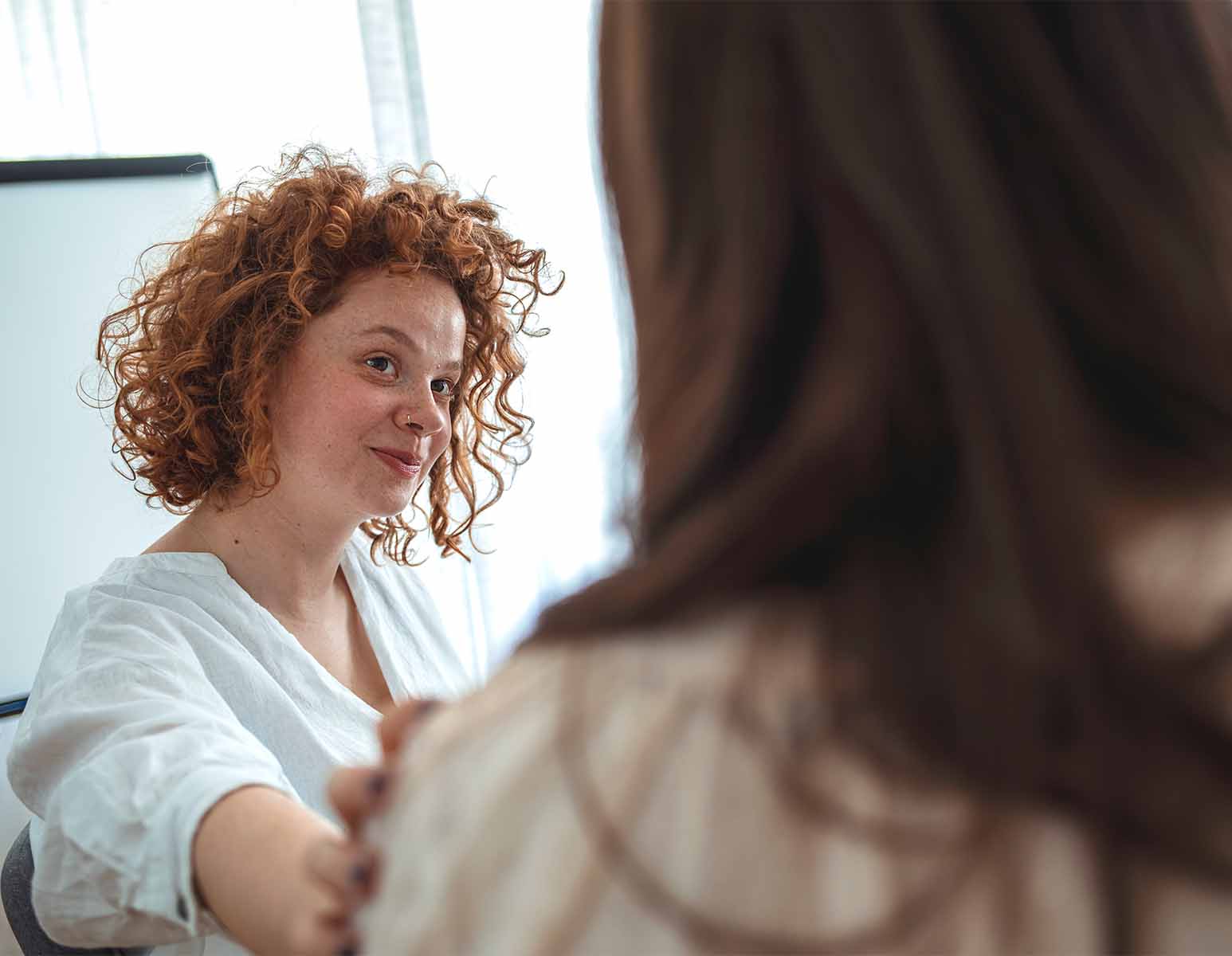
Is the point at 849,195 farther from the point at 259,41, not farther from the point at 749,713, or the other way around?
the point at 259,41

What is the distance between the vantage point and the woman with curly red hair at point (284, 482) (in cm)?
111

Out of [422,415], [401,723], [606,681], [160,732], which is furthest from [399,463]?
[606,681]

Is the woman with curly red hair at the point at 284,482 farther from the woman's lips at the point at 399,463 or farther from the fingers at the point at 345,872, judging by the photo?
the fingers at the point at 345,872

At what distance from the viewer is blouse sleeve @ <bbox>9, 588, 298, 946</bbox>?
3.03 ft

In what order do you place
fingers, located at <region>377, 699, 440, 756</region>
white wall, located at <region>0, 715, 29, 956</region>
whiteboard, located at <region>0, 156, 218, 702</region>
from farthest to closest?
1. whiteboard, located at <region>0, 156, 218, 702</region>
2. white wall, located at <region>0, 715, 29, 956</region>
3. fingers, located at <region>377, 699, 440, 756</region>

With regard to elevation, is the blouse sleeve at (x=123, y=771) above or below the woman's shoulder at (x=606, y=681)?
below

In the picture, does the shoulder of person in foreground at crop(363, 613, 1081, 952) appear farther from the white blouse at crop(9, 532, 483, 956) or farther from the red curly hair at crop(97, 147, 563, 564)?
the red curly hair at crop(97, 147, 563, 564)

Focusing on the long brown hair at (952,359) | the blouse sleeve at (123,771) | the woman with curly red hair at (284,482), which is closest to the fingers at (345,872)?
the long brown hair at (952,359)

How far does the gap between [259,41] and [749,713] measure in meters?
2.44

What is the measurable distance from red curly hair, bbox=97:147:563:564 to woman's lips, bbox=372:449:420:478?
0.45ft

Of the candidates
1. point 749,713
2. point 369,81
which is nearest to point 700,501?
point 749,713

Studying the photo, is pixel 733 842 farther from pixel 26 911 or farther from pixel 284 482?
pixel 284 482

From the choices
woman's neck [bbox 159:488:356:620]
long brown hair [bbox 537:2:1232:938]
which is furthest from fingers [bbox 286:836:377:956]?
woman's neck [bbox 159:488:356:620]

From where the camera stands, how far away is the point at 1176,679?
42 centimetres
